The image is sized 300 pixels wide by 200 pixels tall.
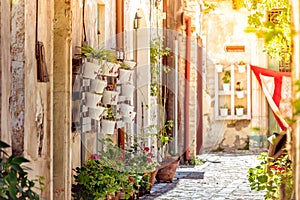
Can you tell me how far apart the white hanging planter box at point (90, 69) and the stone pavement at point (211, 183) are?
3110 mm

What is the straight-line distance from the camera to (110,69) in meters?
9.05

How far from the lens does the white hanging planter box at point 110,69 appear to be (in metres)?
8.82

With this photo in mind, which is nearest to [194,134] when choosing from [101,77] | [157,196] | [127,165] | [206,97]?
[206,97]

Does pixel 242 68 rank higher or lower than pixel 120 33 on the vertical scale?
lower

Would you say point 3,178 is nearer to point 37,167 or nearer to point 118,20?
point 37,167

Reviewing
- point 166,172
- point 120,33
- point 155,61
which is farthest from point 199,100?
point 120,33

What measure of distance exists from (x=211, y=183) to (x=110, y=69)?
4754 millimetres

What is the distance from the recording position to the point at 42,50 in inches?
255

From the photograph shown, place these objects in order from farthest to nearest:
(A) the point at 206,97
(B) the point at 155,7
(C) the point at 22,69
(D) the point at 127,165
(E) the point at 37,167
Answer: (A) the point at 206,97 < (B) the point at 155,7 < (D) the point at 127,165 < (E) the point at 37,167 < (C) the point at 22,69

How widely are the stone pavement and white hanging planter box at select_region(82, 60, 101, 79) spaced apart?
3110 millimetres

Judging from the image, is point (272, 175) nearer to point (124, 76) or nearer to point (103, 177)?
point (103, 177)

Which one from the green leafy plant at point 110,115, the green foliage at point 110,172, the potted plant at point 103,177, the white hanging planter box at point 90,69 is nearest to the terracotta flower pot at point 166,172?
the green foliage at point 110,172

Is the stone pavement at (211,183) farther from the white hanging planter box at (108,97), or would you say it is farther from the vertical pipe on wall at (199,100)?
the white hanging planter box at (108,97)

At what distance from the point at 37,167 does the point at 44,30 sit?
111cm
